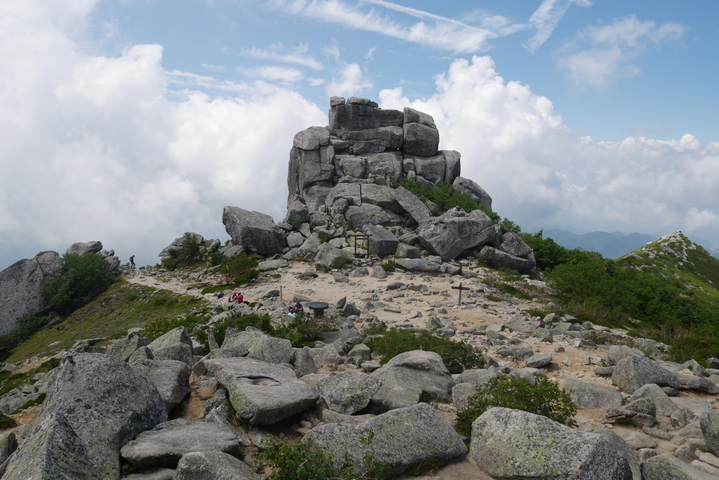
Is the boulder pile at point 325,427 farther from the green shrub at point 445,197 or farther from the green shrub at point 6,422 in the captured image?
the green shrub at point 445,197

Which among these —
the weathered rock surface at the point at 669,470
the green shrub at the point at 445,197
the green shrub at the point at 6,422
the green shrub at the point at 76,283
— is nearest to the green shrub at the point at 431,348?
the weathered rock surface at the point at 669,470

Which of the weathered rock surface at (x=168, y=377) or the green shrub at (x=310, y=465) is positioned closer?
the green shrub at (x=310, y=465)

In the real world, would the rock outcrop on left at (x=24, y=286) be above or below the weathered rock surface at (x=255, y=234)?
below

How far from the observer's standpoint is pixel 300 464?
591 centimetres

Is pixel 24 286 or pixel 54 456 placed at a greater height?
pixel 24 286

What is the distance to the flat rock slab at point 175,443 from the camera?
20.2 ft

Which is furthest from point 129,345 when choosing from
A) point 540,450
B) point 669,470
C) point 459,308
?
point 459,308

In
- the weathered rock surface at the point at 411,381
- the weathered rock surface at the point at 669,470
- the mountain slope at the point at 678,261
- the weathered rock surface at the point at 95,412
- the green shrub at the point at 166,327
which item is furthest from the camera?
the mountain slope at the point at 678,261

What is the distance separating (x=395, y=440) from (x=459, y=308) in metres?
17.9

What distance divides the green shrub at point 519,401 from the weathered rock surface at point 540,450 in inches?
38.4

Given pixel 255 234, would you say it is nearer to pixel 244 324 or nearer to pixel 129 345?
pixel 244 324

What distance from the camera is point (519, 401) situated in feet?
27.3

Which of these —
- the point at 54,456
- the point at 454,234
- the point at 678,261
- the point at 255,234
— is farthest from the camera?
the point at 678,261

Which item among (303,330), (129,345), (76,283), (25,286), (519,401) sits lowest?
(519,401)
